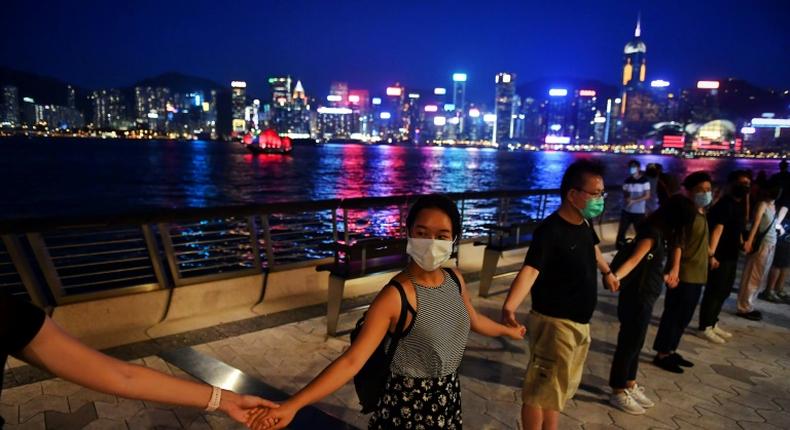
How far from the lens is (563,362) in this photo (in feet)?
9.50

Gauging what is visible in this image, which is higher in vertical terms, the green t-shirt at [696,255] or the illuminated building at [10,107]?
the illuminated building at [10,107]

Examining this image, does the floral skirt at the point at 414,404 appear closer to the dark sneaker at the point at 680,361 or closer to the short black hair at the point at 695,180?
the short black hair at the point at 695,180

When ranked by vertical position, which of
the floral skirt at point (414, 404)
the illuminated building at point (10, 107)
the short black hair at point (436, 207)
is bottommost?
the floral skirt at point (414, 404)

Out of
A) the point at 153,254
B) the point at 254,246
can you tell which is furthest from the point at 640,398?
the point at 153,254

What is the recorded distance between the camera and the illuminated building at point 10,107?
7047 inches

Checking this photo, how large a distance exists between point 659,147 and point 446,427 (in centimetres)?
22557

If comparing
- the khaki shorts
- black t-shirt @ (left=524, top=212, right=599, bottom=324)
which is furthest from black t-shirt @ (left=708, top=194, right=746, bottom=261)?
the khaki shorts

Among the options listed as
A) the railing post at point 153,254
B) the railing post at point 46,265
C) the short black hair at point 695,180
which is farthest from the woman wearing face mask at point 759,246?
the railing post at point 46,265

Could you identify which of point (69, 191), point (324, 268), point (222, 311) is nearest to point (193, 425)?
point (324, 268)

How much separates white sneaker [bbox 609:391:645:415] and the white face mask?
2.84m

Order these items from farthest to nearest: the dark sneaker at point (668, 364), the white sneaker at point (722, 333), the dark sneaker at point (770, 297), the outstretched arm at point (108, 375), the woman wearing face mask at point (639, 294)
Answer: the dark sneaker at point (770, 297) → the white sneaker at point (722, 333) → the dark sneaker at point (668, 364) → the woman wearing face mask at point (639, 294) → the outstretched arm at point (108, 375)

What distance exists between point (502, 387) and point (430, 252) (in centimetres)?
275

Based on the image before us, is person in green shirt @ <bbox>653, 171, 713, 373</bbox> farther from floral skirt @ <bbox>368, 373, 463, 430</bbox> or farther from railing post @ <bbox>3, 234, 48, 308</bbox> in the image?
railing post @ <bbox>3, 234, 48, 308</bbox>

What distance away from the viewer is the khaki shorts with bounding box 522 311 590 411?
2895 mm
